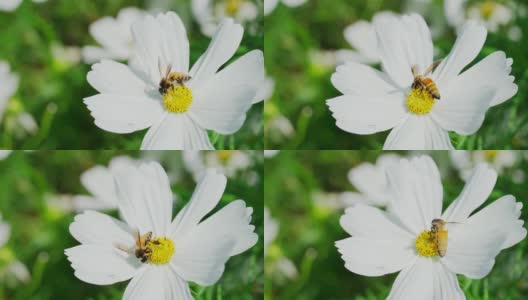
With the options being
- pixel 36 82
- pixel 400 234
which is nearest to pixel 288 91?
pixel 400 234

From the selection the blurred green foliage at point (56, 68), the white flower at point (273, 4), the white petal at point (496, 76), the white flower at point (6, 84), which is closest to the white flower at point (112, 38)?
the blurred green foliage at point (56, 68)

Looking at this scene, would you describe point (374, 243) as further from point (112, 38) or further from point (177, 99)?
point (112, 38)

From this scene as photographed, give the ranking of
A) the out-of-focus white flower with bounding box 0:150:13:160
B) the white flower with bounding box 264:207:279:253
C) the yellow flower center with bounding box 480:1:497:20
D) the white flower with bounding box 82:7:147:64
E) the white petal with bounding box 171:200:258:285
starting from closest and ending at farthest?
1. the white petal with bounding box 171:200:258:285
2. the white flower with bounding box 264:207:279:253
3. the white flower with bounding box 82:7:147:64
4. the out-of-focus white flower with bounding box 0:150:13:160
5. the yellow flower center with bounding box 480:1:497:20

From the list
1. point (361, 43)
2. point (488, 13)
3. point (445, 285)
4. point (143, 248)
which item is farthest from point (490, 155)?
point (143, 248)

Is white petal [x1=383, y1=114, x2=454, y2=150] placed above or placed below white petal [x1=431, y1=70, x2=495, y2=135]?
below

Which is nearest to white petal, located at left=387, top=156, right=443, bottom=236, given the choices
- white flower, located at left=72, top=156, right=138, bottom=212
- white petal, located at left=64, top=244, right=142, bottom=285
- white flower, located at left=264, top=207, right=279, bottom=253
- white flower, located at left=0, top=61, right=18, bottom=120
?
white flower, located at left=264, top=207, right=279, bottom=253

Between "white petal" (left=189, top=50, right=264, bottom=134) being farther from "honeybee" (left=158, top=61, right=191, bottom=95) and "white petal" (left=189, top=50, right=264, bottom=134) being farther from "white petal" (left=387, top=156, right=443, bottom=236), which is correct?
"white petal" (left=387, top=156, right=443, bottom=236)

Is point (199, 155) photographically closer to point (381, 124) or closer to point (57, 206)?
point (57, 206)
